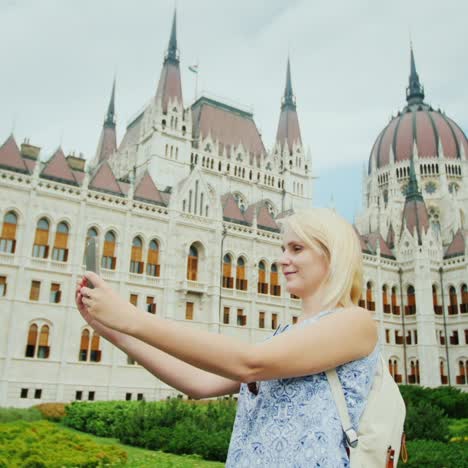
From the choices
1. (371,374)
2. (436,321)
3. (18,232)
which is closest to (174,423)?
(371,374)

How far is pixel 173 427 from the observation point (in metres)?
14.7

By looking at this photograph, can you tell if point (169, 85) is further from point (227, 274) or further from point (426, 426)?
point (426, 426)

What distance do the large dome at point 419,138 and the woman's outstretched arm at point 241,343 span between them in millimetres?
73631

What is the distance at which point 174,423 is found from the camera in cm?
1520

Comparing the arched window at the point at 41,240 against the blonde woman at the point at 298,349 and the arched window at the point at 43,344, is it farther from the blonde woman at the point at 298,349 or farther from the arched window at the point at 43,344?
the blonde woman at the point at 298,349

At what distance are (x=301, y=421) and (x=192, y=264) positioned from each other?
108 ft

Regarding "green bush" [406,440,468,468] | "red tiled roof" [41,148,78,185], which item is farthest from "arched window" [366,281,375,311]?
"green bush" [406,440,468,468]

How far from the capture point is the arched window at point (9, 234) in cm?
2803

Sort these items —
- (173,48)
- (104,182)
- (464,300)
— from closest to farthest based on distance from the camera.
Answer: (104,182) < (464,300) < (173,48)

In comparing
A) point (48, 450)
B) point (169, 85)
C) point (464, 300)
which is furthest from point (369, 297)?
point (48, 450)

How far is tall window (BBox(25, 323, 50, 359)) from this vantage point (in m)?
27.5

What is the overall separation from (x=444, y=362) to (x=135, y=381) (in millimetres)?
27843

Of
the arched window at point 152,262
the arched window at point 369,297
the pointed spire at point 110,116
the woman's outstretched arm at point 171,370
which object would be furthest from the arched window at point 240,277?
the pointed spire at point 110,116

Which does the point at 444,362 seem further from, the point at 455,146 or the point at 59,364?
the point at 455,146
